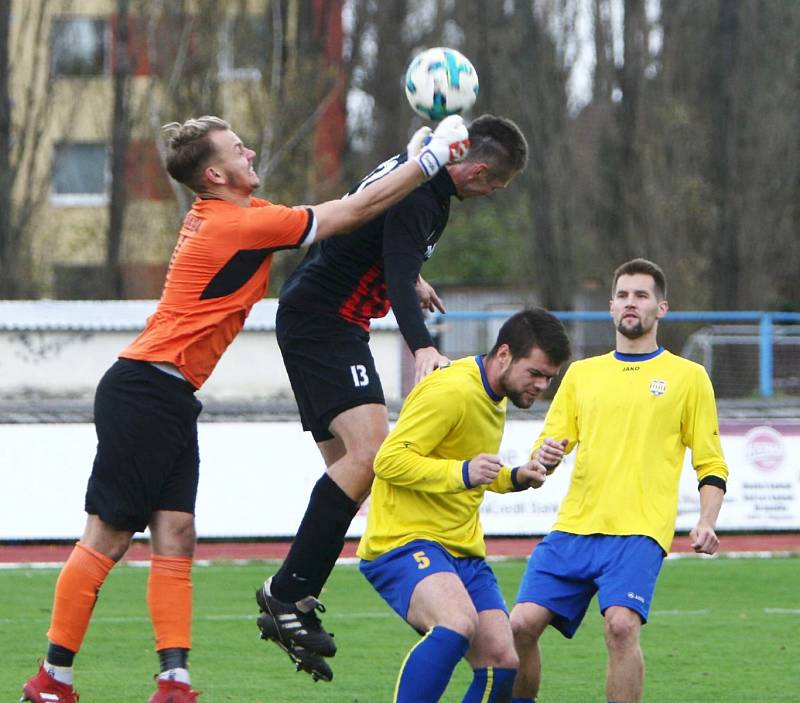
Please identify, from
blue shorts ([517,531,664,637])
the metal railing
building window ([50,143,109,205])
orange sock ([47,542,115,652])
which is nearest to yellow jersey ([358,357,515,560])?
blue shorts ([517,531,664,637])

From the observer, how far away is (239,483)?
14258 millimetres

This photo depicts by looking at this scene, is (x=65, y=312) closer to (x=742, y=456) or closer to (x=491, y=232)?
(x=742, y=456)

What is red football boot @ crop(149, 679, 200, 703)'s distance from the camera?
20.0 ft

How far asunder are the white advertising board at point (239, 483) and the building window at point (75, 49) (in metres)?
10.1

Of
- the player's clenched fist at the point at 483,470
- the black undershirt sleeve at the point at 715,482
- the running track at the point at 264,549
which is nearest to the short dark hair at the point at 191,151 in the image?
the player's clenched fist at the point at 483,470

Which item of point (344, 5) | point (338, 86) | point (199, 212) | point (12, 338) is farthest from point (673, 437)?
point (344, 5)

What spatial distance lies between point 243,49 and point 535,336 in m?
18.5

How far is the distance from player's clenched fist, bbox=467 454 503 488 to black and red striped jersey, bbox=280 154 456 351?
87cm

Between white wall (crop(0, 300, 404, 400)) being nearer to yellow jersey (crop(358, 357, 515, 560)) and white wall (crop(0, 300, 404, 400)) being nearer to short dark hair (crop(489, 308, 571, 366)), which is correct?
yellow jersey (crop(358, 357, 515, 560))

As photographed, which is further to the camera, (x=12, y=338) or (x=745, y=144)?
(x=745, y=144)

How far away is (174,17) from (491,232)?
41.6 feet

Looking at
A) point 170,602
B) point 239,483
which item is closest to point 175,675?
point 170,602

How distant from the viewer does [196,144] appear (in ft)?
20.7

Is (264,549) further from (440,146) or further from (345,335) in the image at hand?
(440,146)
